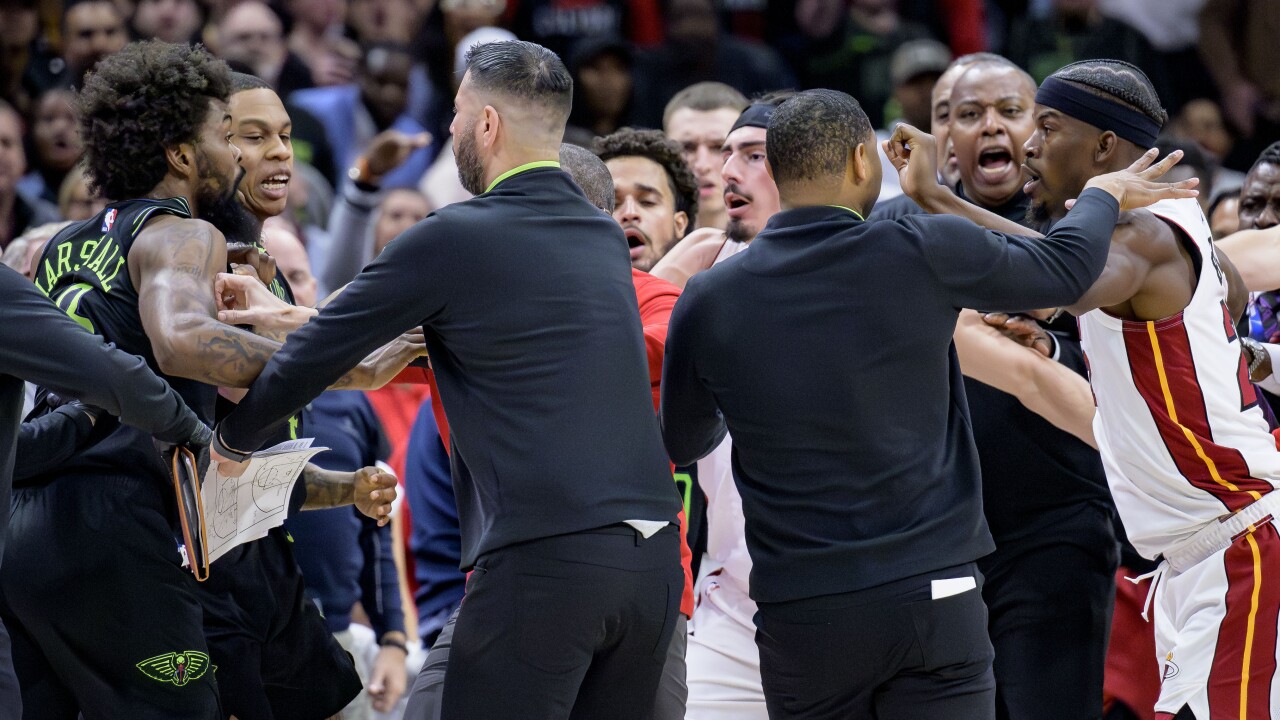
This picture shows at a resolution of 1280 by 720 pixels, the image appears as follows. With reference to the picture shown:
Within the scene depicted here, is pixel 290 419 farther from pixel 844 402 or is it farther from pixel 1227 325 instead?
pixel 1227 325

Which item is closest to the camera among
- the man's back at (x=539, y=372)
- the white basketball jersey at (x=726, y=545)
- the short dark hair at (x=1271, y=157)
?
the man's back at (x=539, y=372)

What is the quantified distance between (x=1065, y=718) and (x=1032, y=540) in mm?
568

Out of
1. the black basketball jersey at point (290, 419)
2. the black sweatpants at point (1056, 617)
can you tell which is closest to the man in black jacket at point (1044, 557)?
the black sweatpants at point (1056, 617)

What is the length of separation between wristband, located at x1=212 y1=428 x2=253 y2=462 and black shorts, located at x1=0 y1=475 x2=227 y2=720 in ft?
1.12

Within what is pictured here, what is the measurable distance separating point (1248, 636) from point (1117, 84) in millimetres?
1503

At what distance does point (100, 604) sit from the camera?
3.87m

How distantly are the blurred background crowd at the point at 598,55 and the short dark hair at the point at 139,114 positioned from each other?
13.6ft

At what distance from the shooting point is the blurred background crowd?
9047mm

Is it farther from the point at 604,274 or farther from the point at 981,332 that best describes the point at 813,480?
the point at 981,332

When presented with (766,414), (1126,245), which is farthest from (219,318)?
(1126,245)

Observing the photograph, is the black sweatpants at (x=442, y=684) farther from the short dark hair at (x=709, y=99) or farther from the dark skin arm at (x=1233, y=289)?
the short dark hair at (x=709, y=99)

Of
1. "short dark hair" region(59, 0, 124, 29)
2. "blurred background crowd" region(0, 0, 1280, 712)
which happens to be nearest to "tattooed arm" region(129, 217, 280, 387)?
"blurred background crowd" region(0, 0, 1280, 712)

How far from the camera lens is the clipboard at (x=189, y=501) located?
147 inches

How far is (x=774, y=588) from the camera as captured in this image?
12.1ft
